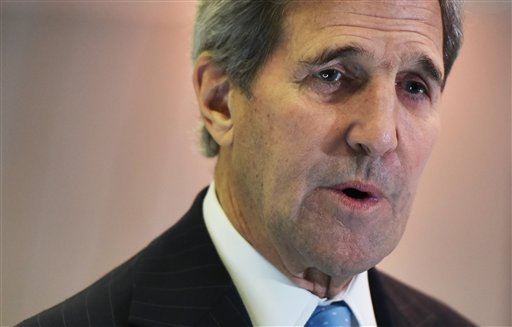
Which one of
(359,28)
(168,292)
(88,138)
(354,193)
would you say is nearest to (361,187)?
(354,193)

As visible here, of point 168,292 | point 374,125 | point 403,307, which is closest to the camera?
point 374,125

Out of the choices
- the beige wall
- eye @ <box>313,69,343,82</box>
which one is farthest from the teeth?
the beige wall

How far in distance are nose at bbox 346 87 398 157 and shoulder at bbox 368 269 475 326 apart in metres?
0.45

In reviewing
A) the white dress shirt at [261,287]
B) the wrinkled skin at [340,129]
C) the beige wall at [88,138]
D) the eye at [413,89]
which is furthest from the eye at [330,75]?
the beige wall at [88,138]

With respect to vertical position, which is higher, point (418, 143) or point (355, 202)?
point (418, 143)

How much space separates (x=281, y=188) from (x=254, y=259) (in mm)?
165

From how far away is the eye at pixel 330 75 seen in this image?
84cm

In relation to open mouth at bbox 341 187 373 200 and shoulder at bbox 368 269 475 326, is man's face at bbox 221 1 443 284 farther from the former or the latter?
shoulder at bbox 368 269 475 326

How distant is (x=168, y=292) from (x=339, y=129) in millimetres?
394

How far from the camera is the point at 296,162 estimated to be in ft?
2.72

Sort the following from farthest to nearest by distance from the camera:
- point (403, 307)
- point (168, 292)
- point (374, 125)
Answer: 1. point (403, 307)
2. point (168, 292)
3. point (374, 125)

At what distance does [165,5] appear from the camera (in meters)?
1.33

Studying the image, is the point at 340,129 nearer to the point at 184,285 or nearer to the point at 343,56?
the point at 343,56

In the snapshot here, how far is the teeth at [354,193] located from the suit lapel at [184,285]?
0.25m
